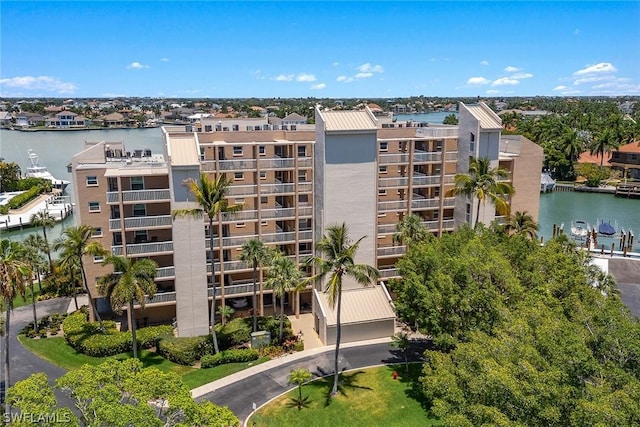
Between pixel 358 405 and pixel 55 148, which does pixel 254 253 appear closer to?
pixel 358 405

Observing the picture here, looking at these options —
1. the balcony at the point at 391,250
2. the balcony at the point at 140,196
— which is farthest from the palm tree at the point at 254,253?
the balcony at the point at 391,250

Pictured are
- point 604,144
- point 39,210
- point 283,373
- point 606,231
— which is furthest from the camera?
point 604,144

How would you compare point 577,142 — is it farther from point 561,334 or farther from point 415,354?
point 561,334

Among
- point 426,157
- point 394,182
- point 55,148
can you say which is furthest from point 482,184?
point 55,148

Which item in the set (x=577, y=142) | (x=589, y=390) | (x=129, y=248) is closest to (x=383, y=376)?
(x=589, y=390)

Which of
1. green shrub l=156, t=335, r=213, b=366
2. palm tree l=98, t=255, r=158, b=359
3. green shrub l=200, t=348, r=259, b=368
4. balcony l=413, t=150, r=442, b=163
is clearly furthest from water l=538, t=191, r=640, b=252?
palm tree l=98, t=255, r=158, b=359
